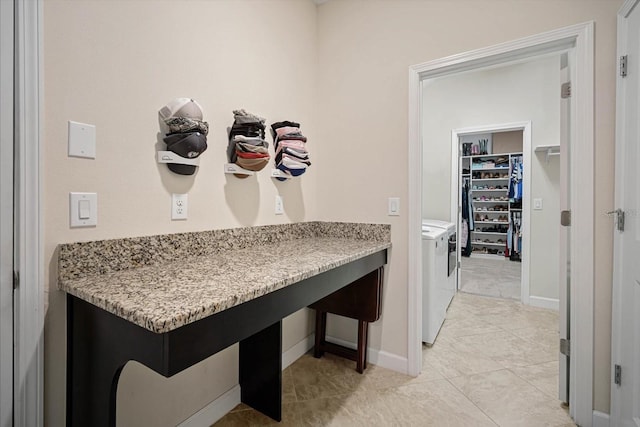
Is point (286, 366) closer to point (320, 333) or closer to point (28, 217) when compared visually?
point (320, 333)

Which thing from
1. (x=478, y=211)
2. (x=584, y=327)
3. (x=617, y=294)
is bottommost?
(x=584, y=327)

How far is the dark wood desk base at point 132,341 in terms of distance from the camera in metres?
0.75

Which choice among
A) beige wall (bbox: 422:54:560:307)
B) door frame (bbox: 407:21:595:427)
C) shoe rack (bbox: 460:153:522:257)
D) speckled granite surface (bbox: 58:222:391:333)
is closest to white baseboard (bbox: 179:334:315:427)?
speckled granite surface (bbox: 58:222:391:333)

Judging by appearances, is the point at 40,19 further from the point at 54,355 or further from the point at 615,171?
the point at 615,171

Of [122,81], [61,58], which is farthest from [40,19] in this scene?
[122,81]

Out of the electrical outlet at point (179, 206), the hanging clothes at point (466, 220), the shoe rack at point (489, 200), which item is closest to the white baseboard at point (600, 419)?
the electrical outlet at point (179, 206)

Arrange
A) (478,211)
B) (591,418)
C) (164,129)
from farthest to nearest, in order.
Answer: (478,211), (591,418), (164,129)

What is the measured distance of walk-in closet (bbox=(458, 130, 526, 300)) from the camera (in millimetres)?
5832

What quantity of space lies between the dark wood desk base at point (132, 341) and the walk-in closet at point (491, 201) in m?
5.34

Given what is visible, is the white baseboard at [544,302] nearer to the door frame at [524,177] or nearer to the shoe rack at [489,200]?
the door frame at [524,177]


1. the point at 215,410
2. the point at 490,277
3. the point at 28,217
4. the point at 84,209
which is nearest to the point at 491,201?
the point at 490,277

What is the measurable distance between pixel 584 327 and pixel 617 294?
0.23 m

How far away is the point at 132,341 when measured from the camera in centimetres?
79

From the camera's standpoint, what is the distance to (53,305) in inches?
39.4
